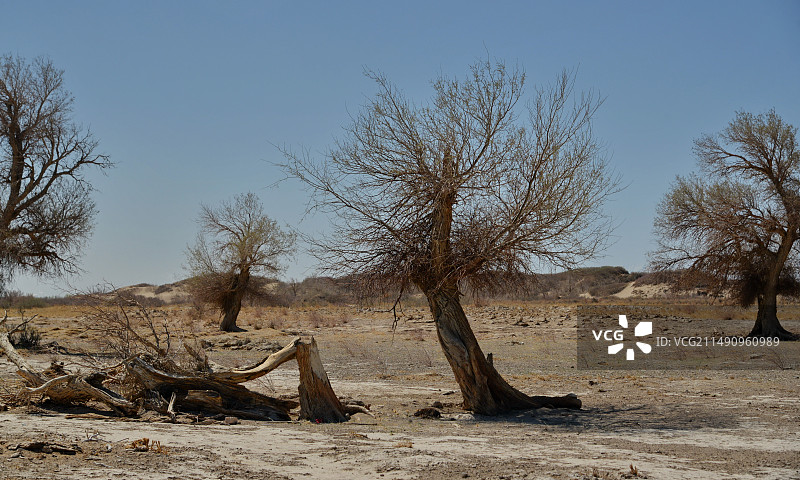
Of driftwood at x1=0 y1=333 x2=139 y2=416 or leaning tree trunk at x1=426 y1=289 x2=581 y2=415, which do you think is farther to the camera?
leaning tree trunk at x1=426 y1=289 x2=581 y2=415

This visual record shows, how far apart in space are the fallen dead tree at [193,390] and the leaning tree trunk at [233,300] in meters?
23.7

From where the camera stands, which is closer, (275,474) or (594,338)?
(275,474)

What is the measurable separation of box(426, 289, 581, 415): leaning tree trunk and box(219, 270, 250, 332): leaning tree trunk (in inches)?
950

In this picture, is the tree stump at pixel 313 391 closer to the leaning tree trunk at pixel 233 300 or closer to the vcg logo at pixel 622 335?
the vcg logo at pixel 622 335

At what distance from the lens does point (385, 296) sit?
541 inches

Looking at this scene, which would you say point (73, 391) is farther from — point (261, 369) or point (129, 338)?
point (261, 369)

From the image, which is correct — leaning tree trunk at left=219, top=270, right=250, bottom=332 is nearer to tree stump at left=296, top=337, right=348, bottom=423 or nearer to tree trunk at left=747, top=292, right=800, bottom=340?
tree trunk at left=747, top=292, right=800, bottom=340

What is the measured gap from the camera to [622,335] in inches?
1351

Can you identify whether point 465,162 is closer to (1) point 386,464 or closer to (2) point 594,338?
(1) point 386,464

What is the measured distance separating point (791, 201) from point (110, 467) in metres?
26.8

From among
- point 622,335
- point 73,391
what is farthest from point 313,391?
point 622,335

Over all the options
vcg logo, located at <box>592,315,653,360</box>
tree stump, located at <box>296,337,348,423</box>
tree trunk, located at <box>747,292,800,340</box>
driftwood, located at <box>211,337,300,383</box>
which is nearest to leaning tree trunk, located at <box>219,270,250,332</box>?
vcg logo, located at <box>592,315,653,360</box>

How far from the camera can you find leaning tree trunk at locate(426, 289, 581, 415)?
42.9ft

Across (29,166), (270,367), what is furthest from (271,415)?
(29,166)
